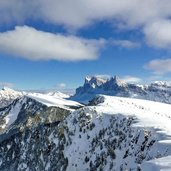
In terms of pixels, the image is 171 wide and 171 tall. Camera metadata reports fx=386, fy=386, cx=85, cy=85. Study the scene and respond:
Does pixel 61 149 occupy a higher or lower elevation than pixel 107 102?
lower

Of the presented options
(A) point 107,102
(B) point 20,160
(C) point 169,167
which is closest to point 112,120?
(A) point 107,102

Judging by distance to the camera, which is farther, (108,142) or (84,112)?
(84,112)

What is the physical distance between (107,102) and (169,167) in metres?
92.2

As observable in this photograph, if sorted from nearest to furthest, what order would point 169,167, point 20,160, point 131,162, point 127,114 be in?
point 169,167
point 131,162
point 127,114
point 20,160

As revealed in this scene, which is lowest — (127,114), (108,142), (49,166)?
(49,166)

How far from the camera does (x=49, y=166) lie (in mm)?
103938

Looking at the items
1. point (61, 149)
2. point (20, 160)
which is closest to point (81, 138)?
point (61, 149)

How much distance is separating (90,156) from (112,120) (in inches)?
410

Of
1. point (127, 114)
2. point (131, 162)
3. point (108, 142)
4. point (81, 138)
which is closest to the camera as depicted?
point (131, 162)

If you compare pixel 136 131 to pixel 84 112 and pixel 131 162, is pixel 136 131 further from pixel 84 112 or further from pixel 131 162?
pixel 84 112

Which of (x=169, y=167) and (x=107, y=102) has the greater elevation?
(x=107, y=102)

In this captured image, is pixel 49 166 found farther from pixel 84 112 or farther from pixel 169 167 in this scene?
pixel 169 167

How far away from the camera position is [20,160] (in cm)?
12306

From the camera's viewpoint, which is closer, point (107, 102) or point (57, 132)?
point (57, 132)
